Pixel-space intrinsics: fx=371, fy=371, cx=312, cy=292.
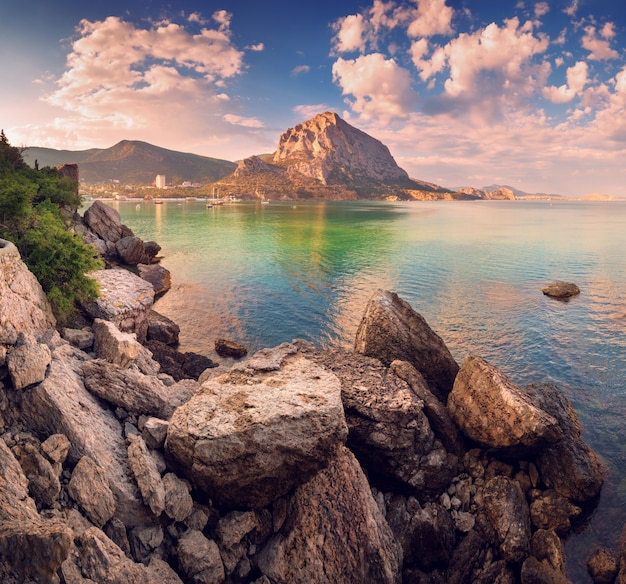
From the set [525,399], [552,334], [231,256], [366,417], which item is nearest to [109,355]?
[366,417]

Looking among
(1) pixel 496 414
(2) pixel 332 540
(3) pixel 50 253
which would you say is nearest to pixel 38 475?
(2) pixel 332 540

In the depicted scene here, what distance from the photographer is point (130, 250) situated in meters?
49.0

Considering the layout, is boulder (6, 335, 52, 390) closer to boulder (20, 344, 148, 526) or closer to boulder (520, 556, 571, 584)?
boulder (20, 344, 148, 526)

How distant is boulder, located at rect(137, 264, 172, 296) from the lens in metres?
41.6

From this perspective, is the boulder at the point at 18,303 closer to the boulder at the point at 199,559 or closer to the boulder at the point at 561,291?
the boulder at the point at 199,559

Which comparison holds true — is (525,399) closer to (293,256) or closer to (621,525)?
(621,525)

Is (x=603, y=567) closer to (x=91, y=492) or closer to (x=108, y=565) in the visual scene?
(x=108, y=565)

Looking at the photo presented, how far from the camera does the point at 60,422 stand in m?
10.0

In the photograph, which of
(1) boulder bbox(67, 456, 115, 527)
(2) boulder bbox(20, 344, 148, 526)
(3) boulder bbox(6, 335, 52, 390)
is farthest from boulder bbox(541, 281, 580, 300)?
(3) boulder bbox(6, 335, 52, 390)

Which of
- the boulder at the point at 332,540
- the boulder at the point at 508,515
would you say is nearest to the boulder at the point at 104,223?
the boulder at the point at 332,540

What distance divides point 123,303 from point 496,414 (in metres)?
22.6

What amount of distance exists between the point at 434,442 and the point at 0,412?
1338 centimetres

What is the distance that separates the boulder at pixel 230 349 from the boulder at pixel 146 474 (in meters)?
16.2

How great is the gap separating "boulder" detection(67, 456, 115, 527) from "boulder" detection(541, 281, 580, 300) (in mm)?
45955
